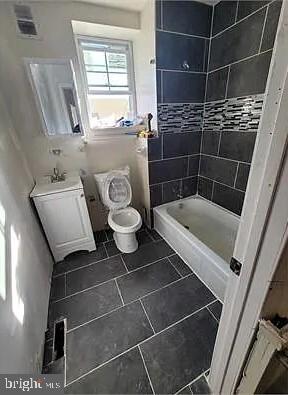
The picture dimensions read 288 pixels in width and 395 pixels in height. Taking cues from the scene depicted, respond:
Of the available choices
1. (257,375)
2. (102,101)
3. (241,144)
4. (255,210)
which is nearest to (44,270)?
(257,375)

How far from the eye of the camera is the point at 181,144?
2172 mm

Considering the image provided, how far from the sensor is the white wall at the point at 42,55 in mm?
1541

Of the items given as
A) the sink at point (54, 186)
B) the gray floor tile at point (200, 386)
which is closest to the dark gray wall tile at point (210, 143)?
the sink at point (54, 186)

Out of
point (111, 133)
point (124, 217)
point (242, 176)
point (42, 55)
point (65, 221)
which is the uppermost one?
point (42, 55)

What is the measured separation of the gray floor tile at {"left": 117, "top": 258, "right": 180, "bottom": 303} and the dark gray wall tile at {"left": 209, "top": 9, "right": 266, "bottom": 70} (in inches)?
81.8

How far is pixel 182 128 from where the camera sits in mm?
2107

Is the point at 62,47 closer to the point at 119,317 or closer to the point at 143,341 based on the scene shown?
the point at 119,317

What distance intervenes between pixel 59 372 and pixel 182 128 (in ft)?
7.65

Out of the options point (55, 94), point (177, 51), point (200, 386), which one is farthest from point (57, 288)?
point (177, 51)

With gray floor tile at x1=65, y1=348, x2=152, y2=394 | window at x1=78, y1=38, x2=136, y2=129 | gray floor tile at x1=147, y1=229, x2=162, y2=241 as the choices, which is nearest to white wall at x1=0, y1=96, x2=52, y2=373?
gray floor tile at x1=65, y1=348, x2=152, y2=394

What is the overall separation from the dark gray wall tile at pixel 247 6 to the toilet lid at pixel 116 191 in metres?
1.79

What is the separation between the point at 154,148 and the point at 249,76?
1060 millimetres

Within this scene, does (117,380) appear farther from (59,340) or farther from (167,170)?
(167,170)

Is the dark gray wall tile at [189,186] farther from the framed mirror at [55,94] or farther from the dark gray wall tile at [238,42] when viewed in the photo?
the framed mirror at [55,94]
